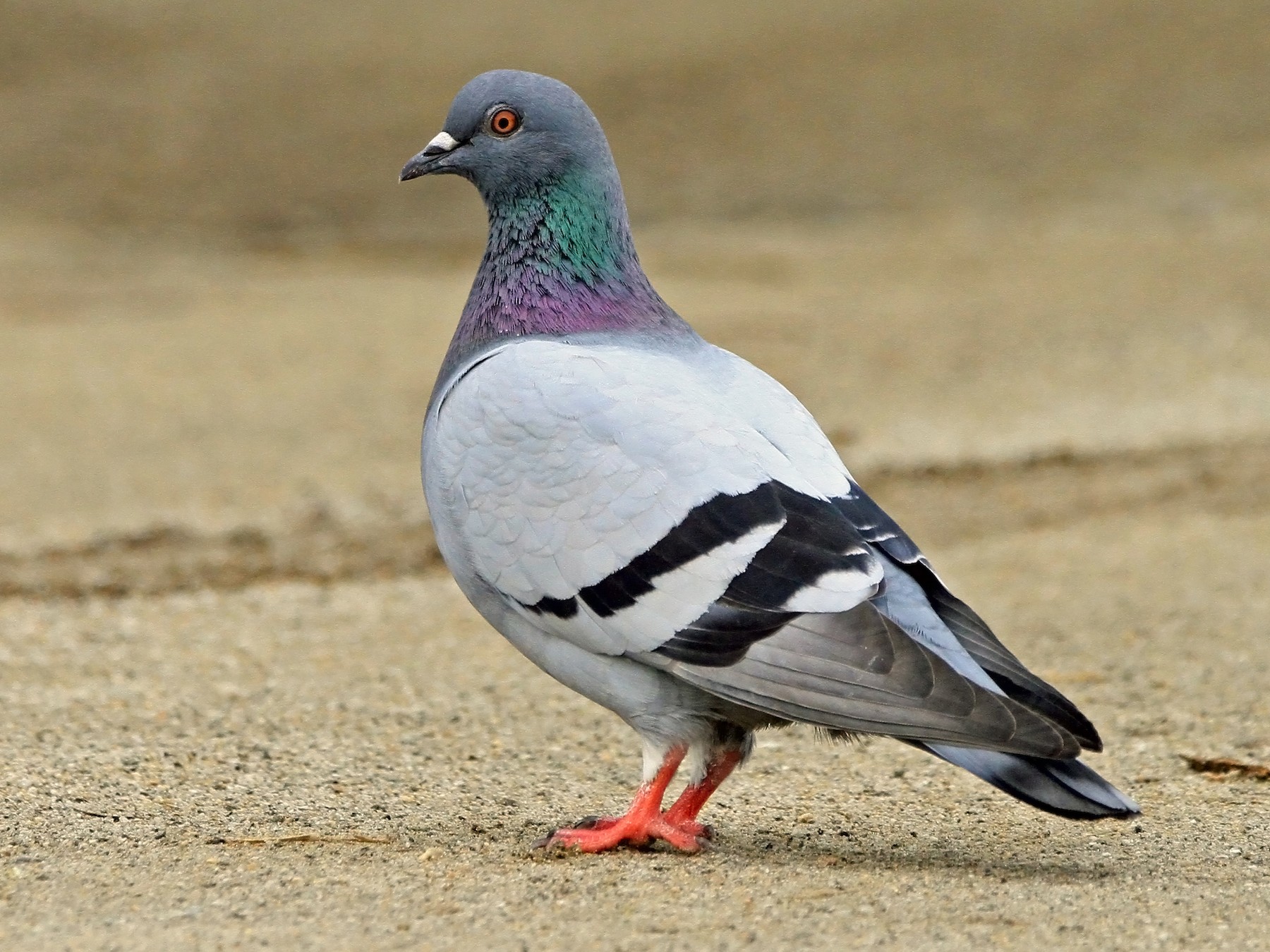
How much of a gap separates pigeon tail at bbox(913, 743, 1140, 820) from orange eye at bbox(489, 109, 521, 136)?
1994 mm

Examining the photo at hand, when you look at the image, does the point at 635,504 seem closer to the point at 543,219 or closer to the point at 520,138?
the point at 543,219

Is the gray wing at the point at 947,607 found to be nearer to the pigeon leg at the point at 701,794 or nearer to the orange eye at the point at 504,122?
the pigeon leg at the point at 701,794

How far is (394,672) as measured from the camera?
6035 mm

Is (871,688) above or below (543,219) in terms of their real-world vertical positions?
below

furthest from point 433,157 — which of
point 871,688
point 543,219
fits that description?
point 871,688

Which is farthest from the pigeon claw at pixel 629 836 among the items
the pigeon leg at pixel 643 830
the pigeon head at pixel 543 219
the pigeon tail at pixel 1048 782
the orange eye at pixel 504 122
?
the orange eye at pixel 504 122

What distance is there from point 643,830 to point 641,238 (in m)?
13.7

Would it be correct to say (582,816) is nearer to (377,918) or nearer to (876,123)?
(377,918)

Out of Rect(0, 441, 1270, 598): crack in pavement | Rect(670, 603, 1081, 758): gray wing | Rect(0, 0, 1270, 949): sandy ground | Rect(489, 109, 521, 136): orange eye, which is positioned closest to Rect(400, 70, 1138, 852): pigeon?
Rect(670, 603, 1081, 758): gray wing

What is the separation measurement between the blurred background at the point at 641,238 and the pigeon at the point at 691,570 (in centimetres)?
383

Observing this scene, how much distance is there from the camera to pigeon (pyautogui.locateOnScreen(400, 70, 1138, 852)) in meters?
3.38

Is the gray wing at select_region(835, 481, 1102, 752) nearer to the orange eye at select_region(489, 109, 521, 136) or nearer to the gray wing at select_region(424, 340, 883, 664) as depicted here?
the gray wing at select_region(424, 340, 883, 664)

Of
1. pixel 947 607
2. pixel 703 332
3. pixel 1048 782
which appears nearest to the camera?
pixel 1048 782

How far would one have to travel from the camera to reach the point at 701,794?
12.8 ft
